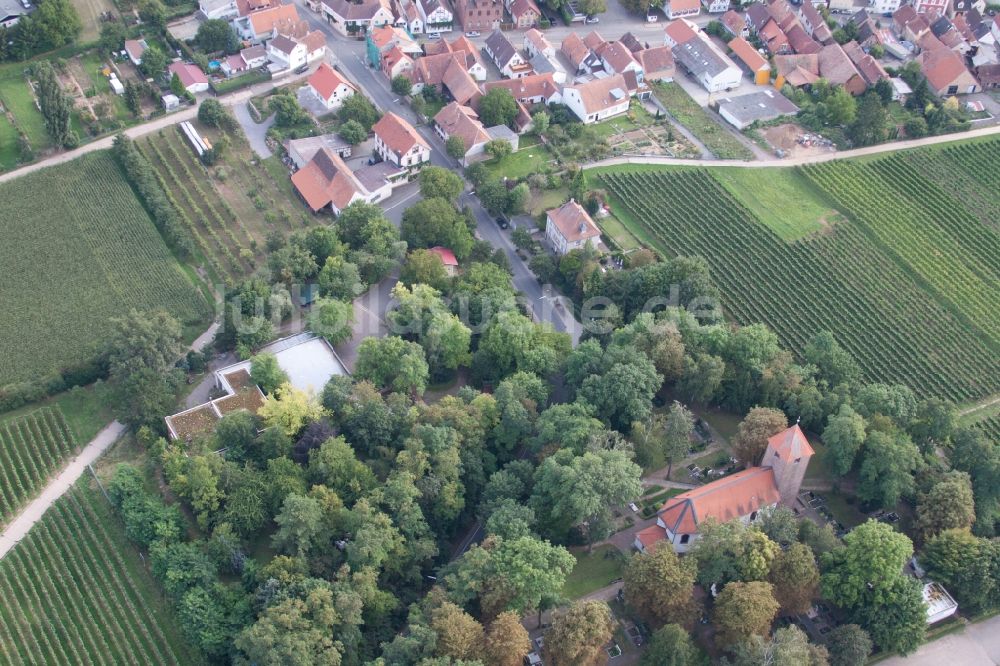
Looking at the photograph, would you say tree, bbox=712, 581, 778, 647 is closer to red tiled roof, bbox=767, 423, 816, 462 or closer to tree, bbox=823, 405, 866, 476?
red tiled roof, bbox=767, 423, 816, 462

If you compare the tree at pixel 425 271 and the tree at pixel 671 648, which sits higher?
the tree at pixel 425 271

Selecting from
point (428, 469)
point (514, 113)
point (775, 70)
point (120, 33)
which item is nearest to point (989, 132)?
point (775, 70)

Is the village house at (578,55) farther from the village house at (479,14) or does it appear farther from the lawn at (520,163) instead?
the lawn at (520,163)

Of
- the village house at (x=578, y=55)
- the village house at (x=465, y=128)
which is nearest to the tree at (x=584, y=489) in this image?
the village house at (x=465, y=128)

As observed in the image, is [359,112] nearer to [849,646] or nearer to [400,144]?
[400,144]

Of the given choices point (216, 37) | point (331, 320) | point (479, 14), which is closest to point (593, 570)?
point (331, 320)

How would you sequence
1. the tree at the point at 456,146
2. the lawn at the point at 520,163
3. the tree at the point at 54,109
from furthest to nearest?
the lawn at the point at 520,163 → the tree at the point at 456,146 → the tree at the point at 54,109
